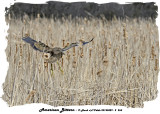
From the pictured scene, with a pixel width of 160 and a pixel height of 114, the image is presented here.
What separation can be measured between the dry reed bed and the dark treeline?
0.15 m

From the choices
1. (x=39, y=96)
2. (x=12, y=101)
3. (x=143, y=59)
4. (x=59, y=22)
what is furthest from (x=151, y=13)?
(x=12, y=101)

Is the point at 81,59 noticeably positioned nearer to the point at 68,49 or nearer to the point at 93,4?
the point at 68,49

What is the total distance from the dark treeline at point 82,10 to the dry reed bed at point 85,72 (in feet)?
0.48

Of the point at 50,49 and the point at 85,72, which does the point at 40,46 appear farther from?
the point at 85,72

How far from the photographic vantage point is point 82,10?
10.1 feet

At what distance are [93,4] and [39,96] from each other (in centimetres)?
111

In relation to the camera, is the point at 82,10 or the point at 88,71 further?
the point at 82,10

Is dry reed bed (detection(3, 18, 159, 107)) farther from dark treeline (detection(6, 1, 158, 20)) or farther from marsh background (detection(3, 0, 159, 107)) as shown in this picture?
dark treeline (detection(6, 1, 158, 20))

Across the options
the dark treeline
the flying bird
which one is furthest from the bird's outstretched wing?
the dark treeline

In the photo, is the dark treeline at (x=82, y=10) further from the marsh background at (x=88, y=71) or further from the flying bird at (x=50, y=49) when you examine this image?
the flying bird at (x=50, y=49)

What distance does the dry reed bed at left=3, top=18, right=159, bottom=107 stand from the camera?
2574 millimetres

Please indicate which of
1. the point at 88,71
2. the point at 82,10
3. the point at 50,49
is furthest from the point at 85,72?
the point at 82,10

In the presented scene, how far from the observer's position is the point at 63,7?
2924mm

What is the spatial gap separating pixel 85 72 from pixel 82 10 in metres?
0.81
